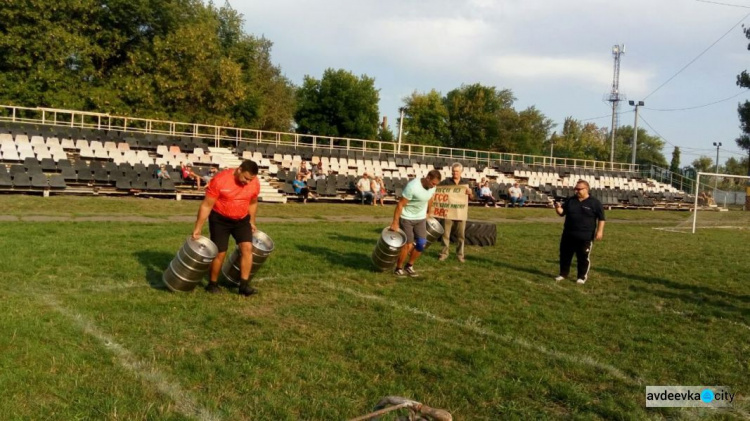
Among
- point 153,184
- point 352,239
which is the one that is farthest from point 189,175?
point 352,239

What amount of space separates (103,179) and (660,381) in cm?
2132

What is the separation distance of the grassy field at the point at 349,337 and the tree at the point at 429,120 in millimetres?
63477

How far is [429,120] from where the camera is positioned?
74375mm

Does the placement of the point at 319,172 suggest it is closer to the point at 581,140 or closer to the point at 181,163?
the point at 181,163

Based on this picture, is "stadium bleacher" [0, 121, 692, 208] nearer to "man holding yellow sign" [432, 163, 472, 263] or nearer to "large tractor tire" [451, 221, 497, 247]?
"large tractor tire" [451, 221, 497, 247]

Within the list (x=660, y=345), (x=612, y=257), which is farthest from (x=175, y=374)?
(x=612, y=257)

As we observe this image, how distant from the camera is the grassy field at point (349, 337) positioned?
4.18 m

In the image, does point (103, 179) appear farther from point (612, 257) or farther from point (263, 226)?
point (612, 257)

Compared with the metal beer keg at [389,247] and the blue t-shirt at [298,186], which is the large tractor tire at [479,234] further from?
the blue t-shirt at [298,186]

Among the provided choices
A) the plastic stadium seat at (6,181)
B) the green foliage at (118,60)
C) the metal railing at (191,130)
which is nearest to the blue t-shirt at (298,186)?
the metal railing at (191,130)

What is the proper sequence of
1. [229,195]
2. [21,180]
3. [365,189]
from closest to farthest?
[229,195] < [21,180] < [365,189]

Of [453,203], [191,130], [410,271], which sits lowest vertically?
[410,271]

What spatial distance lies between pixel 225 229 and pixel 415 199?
3.20 metres

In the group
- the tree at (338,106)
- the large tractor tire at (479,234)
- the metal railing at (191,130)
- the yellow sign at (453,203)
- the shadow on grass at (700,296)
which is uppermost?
the tree at (338,106)
